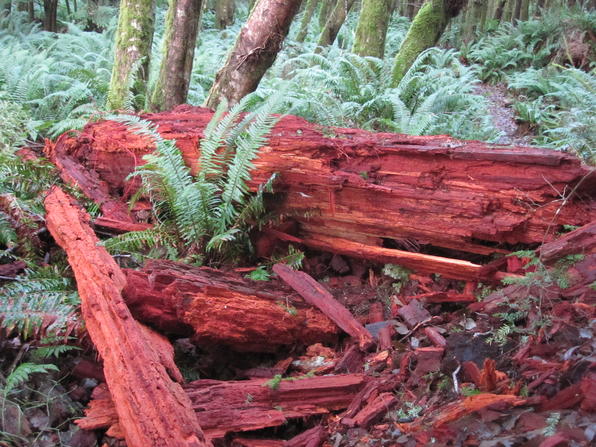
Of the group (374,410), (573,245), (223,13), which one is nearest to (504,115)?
(573,245)

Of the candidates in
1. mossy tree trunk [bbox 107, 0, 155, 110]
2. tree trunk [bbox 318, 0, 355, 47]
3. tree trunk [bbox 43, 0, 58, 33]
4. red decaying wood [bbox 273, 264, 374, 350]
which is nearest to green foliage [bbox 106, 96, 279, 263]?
red decaying wood [bbox 273, 264, 374, 350]

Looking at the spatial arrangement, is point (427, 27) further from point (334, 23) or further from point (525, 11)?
point (525, 11)

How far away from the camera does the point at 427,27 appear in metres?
8.77

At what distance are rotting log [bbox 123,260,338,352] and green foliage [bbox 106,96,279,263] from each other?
53 centimetres

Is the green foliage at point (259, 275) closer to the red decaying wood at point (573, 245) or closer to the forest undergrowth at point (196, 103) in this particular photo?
the forest undergrowth at point (196, 103)

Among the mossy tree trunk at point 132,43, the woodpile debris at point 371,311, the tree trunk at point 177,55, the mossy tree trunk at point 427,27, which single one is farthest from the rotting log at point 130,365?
the mossy tree trunk at point 427,27

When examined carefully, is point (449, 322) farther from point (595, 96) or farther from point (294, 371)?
point (595, 96)

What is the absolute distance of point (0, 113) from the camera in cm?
576

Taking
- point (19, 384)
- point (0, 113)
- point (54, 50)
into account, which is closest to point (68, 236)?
point (19, 384)

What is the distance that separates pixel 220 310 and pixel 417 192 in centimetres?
156

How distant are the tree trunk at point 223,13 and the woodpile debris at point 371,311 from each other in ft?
47.6

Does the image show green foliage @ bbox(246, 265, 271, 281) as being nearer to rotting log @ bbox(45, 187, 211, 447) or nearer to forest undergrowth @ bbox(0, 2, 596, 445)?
forest undergrowth @ bbox(0, 2, 596, 445)

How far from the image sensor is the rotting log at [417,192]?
10.3 ft

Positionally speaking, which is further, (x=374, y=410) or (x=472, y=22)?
(x=472, y=22)
